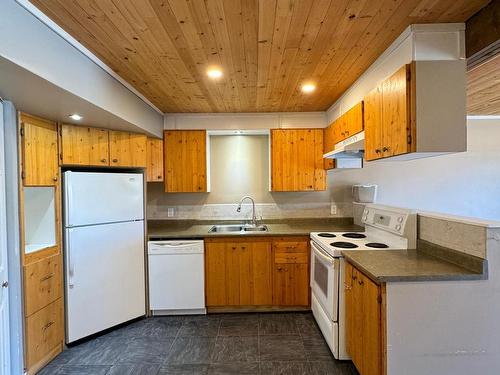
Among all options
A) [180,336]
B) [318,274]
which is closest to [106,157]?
[180,336]

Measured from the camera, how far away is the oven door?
7.12ft

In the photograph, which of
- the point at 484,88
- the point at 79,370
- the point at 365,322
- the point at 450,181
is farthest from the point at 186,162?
the point at 450,181

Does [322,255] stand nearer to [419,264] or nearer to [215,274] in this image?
[419,264]

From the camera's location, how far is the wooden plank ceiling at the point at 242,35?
1.38 m

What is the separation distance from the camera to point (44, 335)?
2.19 metres

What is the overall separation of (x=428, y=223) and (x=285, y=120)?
79.7 inches

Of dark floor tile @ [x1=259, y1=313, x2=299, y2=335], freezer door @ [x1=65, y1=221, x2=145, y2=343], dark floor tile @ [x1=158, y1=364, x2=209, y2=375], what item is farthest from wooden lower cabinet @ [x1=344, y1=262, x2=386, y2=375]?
freezer door @ [x1=65, y1=221, x2=145, y2=343]

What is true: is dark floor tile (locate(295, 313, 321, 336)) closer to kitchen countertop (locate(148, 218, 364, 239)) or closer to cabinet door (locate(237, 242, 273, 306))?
cabinet door (locate(237, 242, 273, 306))

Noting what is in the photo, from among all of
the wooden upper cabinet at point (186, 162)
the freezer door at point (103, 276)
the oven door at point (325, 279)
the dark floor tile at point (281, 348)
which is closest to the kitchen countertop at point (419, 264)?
the oven door at point (325, 279)

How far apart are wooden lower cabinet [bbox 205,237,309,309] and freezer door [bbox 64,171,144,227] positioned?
0.92 meters

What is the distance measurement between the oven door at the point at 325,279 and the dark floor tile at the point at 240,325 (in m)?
0.71

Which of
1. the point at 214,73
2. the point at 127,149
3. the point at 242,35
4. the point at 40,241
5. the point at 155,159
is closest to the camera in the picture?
the point at 242,35

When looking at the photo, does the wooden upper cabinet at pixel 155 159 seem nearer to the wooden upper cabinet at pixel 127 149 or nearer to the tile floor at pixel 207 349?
the wooden upper cabinet at pixel 127 149

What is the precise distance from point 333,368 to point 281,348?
1.53ft
